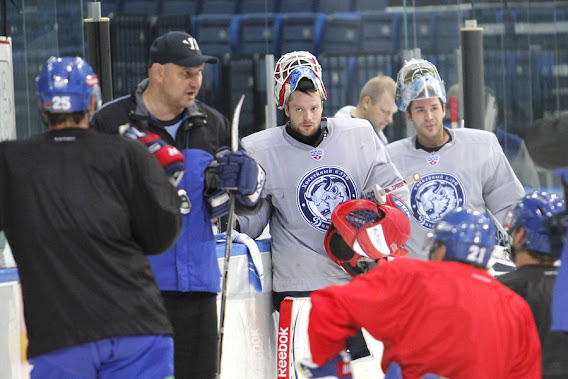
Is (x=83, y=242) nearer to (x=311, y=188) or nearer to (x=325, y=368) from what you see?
(x=325, y=368)

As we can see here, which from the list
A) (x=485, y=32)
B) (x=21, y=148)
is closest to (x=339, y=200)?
(x=21, y=148)

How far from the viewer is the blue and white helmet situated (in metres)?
2.37

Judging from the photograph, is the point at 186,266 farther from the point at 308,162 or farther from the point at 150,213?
the point at 308,162

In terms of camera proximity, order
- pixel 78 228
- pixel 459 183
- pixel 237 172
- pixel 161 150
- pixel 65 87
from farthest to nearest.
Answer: pixel 459 183 → pixel 237 172 → pixel 161 150 → pixel 65 87 → pixel 78 228

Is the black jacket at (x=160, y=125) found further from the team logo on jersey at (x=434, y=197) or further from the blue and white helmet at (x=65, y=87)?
the team logo on jersey at (x=434, y=197)

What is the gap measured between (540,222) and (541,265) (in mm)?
103

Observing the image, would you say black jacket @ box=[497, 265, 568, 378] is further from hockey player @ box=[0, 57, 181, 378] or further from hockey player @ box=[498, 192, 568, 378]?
hockey player @ box=[0, 57, 181, 378]

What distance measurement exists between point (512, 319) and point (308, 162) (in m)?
1.21

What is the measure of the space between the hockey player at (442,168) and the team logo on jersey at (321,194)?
41 cm

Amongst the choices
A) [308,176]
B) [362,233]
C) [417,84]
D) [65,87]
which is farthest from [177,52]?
[417,84]

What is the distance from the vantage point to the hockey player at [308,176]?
11.3 ft

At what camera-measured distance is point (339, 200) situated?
343cm

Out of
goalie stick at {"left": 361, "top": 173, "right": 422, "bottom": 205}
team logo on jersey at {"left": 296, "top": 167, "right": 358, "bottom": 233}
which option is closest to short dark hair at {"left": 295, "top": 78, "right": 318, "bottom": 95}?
team logo on jersey at {"left": 296, "top": 167, "right": 358, "bottom": 233}

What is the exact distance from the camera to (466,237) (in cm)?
242
